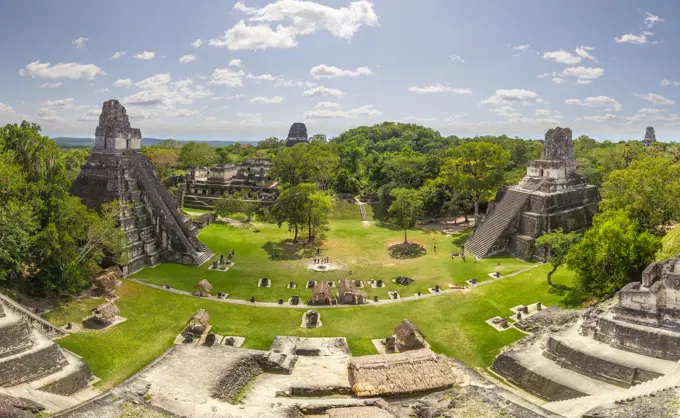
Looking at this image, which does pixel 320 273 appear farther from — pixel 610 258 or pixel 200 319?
pixel 610 258

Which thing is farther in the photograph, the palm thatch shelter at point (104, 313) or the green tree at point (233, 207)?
the green tree at point (233, 207)

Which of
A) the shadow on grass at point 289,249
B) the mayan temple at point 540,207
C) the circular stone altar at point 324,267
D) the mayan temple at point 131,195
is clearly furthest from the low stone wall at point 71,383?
the mayan temple at point 540,207

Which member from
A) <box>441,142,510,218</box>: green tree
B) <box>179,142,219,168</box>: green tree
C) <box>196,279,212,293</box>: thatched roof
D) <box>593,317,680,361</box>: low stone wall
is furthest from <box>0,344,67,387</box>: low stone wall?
<box>179,142,219,168</box>: green tree

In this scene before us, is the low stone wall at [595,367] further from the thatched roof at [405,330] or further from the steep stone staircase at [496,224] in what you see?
the steep stone staircase at [496,224]

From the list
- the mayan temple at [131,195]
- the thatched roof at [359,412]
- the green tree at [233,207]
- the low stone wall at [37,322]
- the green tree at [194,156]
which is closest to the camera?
the thatched roof at [359,412]

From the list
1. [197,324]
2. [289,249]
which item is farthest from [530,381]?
[289,249]

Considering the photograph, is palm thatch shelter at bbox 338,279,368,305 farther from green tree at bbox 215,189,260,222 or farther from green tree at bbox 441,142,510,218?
green tree at bbox 215,189,260,222
